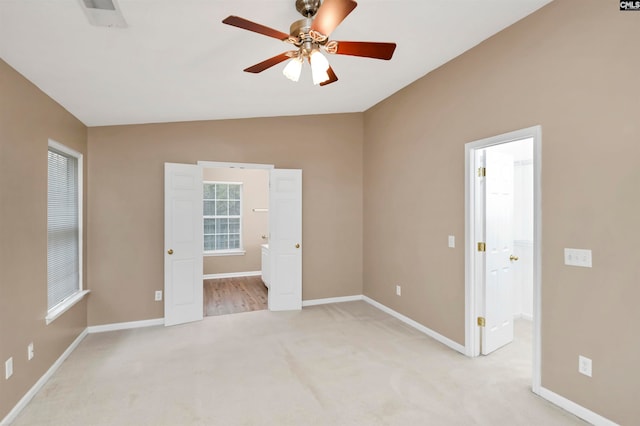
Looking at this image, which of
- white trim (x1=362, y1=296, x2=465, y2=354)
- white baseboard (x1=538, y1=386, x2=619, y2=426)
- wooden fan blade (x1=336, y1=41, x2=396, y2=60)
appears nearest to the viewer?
wooden fan blade (x1=336, y1=41, x2=396, y2=60)

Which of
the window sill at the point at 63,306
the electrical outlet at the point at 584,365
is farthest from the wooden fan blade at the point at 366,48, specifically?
the window sill at the point at 63,306

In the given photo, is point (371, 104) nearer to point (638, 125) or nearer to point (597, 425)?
point (638, 125)

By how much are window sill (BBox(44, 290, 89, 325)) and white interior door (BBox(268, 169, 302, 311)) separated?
7.18ft

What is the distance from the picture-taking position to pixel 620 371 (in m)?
1.95

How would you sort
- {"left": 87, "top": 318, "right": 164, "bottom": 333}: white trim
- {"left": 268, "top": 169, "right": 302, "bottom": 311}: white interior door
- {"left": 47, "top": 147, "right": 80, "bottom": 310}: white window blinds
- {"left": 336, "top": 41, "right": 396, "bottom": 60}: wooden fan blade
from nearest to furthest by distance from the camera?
{"left": 336, "top": 41, "right": 396, "bottom": 60}: wooden fan blade < {"left": 47, "top": 147, "right": 80, "bottom": 310}: white window blinds < {"left": 87, "top": 318, "right": 164, "bottom": 333}: white trim < {"left": 268, "top": 169, "right": 302, "bottom": 311}: white interior door

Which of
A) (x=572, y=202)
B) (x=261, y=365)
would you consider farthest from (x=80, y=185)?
(x=572, y=202)

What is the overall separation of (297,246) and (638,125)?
3.65 metres

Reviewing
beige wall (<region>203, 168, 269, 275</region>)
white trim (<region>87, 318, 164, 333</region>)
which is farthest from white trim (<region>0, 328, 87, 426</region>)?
beige wall (<region>203, 168, 269, 275</region>)

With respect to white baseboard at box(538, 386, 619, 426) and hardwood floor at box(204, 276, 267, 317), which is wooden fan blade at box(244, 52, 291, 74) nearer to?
white baseboard at box(538, 386, 619, 426)

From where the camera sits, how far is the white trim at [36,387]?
2.15 meters

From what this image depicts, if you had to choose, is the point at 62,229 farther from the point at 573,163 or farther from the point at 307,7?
the point at 573,163

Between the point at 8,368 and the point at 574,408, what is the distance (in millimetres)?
3873

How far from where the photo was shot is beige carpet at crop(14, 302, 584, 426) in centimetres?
220

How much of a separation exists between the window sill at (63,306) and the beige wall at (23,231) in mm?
68
